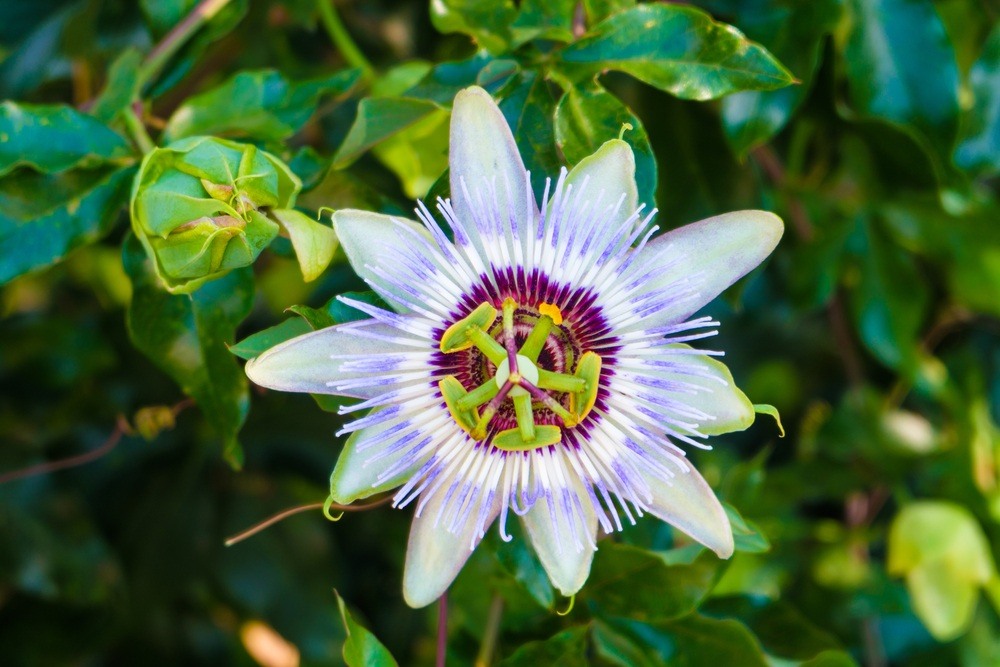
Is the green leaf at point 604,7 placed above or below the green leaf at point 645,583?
above

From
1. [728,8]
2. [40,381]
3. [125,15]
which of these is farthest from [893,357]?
[40,381]

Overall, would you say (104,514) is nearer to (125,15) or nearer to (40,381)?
(40,381)

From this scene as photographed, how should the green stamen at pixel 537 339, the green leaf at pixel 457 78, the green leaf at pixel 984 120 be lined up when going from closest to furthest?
the green stamen at pixel 537 339 → the green leaf at pixel 457 78 → the green leaf at pixel 984 120

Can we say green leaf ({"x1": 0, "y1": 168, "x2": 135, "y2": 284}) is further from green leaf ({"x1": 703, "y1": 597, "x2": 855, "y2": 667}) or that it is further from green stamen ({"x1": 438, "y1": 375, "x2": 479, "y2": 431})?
green leaf ({"x1": 703, "y1": 597, "x2": 855, "y2": 667})

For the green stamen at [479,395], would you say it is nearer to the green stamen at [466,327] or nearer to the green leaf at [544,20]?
the green stamen at [466,327]

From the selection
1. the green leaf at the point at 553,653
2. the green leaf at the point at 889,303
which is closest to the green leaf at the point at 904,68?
the green leaf at the point at 889,303

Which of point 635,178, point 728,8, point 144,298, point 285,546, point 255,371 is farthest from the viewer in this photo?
point 285,546

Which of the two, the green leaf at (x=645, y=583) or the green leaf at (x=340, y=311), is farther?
the green leaf at (x=645, y=583)
